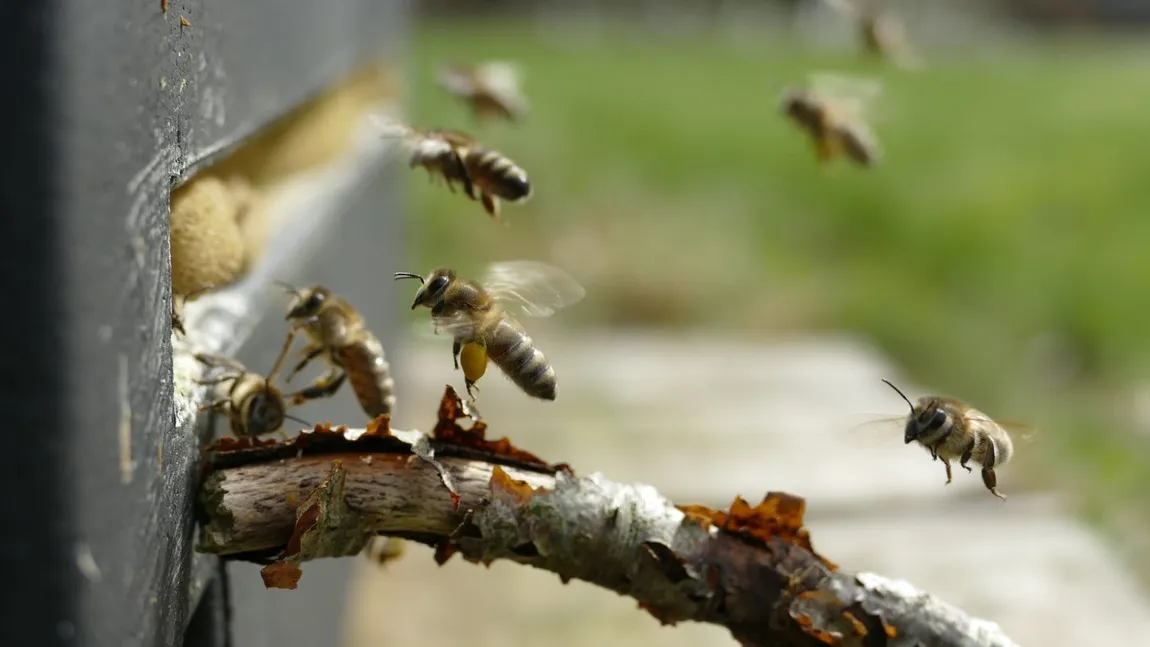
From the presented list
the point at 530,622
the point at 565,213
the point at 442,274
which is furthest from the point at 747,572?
the point at 565,213

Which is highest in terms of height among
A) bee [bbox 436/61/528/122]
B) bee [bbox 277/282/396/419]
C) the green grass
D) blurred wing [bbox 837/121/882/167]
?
the green grass

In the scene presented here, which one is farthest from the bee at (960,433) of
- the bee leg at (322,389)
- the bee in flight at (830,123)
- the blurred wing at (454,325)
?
the bee in flight at (830,123)

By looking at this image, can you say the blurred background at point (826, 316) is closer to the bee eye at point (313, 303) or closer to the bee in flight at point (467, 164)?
the bee eye at point (313, 303)

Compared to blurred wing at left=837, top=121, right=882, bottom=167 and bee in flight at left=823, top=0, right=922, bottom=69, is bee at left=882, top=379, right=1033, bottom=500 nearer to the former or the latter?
blurred wing at left=837, top=121, right=882, bottom=167

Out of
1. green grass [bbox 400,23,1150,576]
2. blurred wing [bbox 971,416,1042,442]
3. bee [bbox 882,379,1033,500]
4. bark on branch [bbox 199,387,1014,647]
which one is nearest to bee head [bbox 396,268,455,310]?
bark on branch [bbox 199,387,1014,647]

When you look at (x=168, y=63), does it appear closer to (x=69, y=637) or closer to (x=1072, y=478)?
(x=69, y=637)

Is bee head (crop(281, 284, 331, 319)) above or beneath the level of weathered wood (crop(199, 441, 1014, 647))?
above
